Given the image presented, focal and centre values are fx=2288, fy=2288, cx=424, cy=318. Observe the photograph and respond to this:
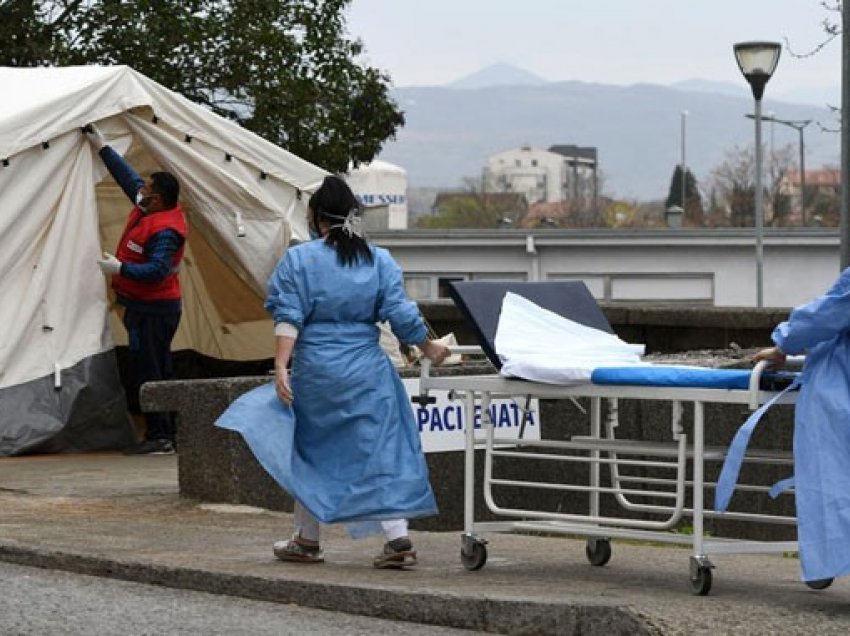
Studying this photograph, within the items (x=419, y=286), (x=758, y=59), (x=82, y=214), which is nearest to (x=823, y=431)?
(x=82, y=214)

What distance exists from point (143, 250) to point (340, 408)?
5.56 metres

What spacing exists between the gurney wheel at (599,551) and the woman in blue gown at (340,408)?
746 millimetres

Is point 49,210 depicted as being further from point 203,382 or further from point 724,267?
point 724,267

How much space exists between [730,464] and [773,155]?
109 meters

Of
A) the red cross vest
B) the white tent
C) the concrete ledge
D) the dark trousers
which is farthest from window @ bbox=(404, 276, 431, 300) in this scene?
the concrete ledge

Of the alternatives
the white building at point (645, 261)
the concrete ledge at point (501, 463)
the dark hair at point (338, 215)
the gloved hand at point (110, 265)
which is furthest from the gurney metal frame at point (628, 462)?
the white building at point (645, 261)

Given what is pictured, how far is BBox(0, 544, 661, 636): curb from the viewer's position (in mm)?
7914

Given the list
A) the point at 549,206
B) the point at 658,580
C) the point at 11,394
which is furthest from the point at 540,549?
the point at 549,206

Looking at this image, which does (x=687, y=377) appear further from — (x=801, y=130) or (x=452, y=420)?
(x=801, y=130)

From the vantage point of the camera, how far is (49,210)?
599 inches

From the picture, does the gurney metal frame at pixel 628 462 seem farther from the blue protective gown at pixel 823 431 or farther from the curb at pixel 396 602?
the curb at pixel 396 602

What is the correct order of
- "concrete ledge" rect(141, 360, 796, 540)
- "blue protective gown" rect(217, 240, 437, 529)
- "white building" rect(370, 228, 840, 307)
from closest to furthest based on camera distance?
"blue protective gown" rect(217, 240, 437, 529), "concrete ledge" rect(141, 360, 796, 540), "white building" rect(370, 228, 840, 307)

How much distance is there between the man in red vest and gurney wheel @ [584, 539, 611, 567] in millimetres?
5695

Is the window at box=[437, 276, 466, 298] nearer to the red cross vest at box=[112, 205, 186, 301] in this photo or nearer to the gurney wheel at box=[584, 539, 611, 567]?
the gurney wheel at box=[584, 539, 611, 567]
